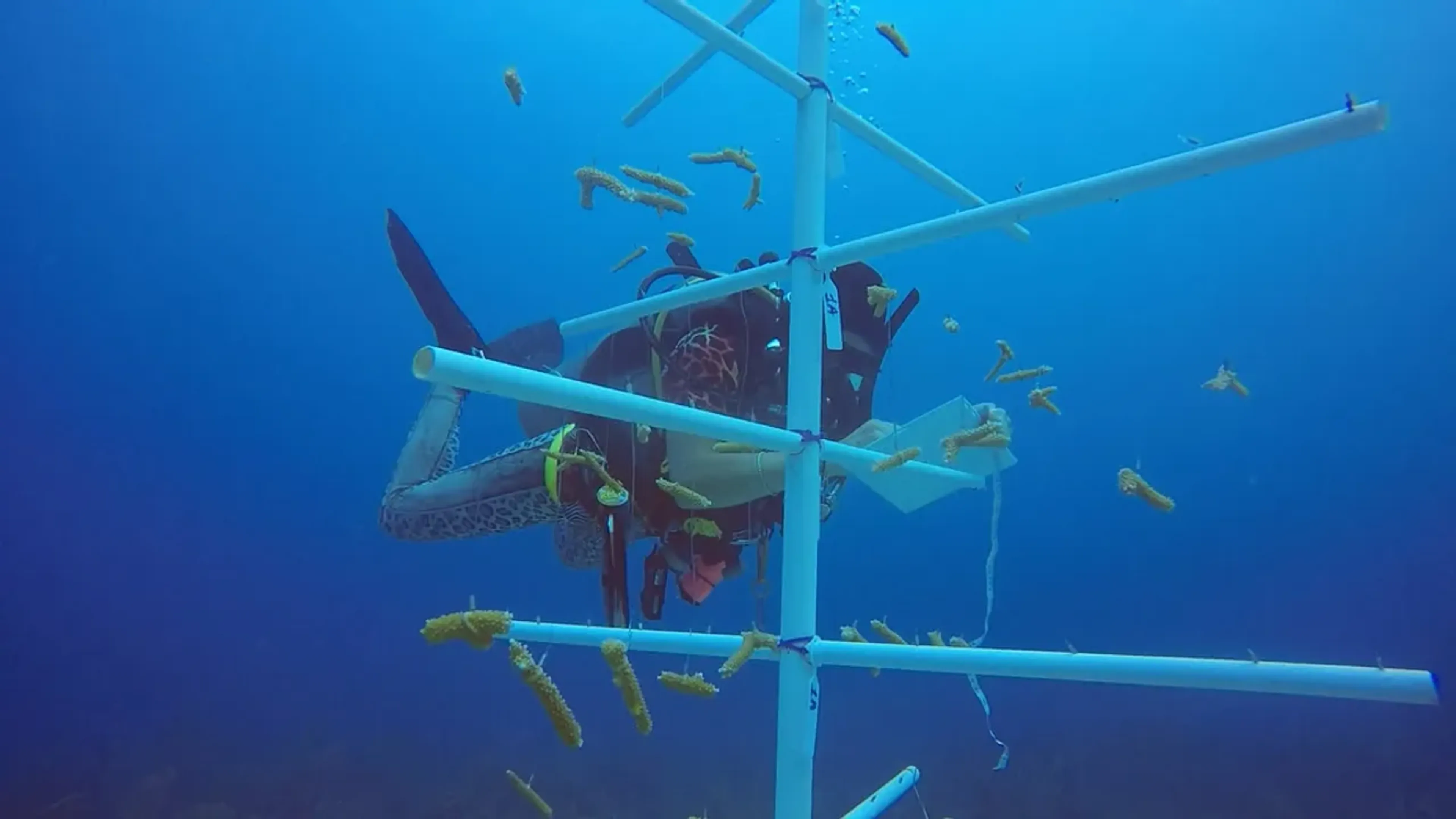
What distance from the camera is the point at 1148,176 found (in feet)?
4.84

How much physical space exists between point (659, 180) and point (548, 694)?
2.36m

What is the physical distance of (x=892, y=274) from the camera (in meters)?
15.7

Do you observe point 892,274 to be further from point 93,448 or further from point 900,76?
point 93,448

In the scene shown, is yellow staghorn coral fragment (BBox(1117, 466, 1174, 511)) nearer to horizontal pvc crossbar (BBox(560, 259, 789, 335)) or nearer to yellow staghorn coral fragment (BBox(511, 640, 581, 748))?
horizontal pvc crossbar (BBox(560, 259, 789, 335))

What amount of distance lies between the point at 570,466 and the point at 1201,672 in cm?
216

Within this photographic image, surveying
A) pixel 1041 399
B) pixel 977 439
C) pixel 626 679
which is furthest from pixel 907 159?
pixel 626 679

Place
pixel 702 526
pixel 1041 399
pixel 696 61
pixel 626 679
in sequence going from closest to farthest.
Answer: pixel 626 679
pixel 696 61
pixel 702 526
pixel 1041 399

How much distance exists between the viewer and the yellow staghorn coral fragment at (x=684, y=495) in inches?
104

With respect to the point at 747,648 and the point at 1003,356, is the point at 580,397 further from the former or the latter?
the point at 1003,356

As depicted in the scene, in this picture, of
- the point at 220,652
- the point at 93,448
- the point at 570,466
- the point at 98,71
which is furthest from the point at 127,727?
the point at 570,466

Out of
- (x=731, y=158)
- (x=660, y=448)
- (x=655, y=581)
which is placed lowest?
(x=655, y=581)

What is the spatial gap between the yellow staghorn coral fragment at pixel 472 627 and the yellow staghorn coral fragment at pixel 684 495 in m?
0.77

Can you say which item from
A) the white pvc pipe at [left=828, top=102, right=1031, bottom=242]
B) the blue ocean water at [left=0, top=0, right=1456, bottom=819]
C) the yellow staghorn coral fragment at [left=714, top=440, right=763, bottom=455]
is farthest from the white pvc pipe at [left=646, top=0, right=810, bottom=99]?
the blue ocean water at [left=0, top=0, right=1456, bottom=819]

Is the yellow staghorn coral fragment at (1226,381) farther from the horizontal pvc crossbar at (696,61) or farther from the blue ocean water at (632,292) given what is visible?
the blue ocean water at (632,292)
